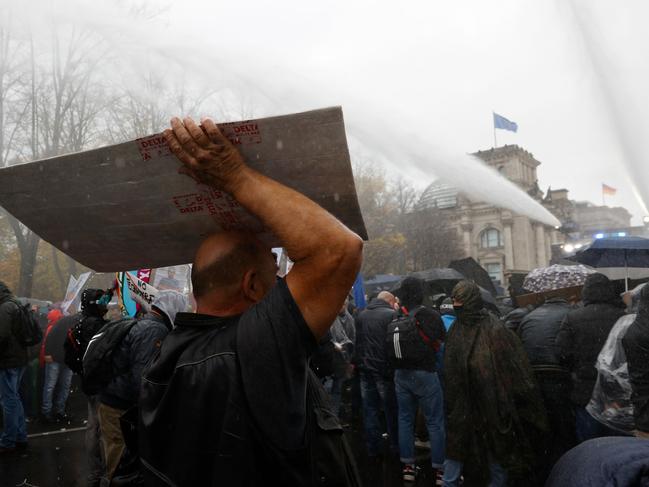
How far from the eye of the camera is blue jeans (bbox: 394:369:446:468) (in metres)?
5.49

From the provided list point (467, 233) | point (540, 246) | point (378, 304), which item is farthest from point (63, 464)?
point (540, 246)

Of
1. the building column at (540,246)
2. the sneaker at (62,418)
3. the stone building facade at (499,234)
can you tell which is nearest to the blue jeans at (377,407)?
the sneaker at (62,418)

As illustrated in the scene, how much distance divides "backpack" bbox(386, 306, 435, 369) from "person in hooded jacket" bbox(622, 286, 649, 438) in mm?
2283

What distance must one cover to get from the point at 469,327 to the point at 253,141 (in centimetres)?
368

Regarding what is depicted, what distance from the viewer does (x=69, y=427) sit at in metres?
8.26

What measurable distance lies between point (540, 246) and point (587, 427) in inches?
1947

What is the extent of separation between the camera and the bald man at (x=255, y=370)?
128 cm

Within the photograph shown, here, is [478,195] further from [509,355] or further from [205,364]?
[205,364]

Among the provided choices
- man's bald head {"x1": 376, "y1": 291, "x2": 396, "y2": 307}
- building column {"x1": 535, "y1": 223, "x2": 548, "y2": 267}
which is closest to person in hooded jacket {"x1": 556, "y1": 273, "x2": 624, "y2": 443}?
man's bald head {"x1": 376, "y1": 291, "x2": 396, "y2": 307}

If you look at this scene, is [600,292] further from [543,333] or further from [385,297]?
[385,297]

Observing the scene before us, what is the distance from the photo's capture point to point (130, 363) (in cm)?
423

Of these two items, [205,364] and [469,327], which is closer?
[205,364]

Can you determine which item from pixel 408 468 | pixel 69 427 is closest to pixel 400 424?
pixel 408 468

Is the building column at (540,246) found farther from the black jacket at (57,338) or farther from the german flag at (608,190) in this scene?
the black jacket at (57,338)
